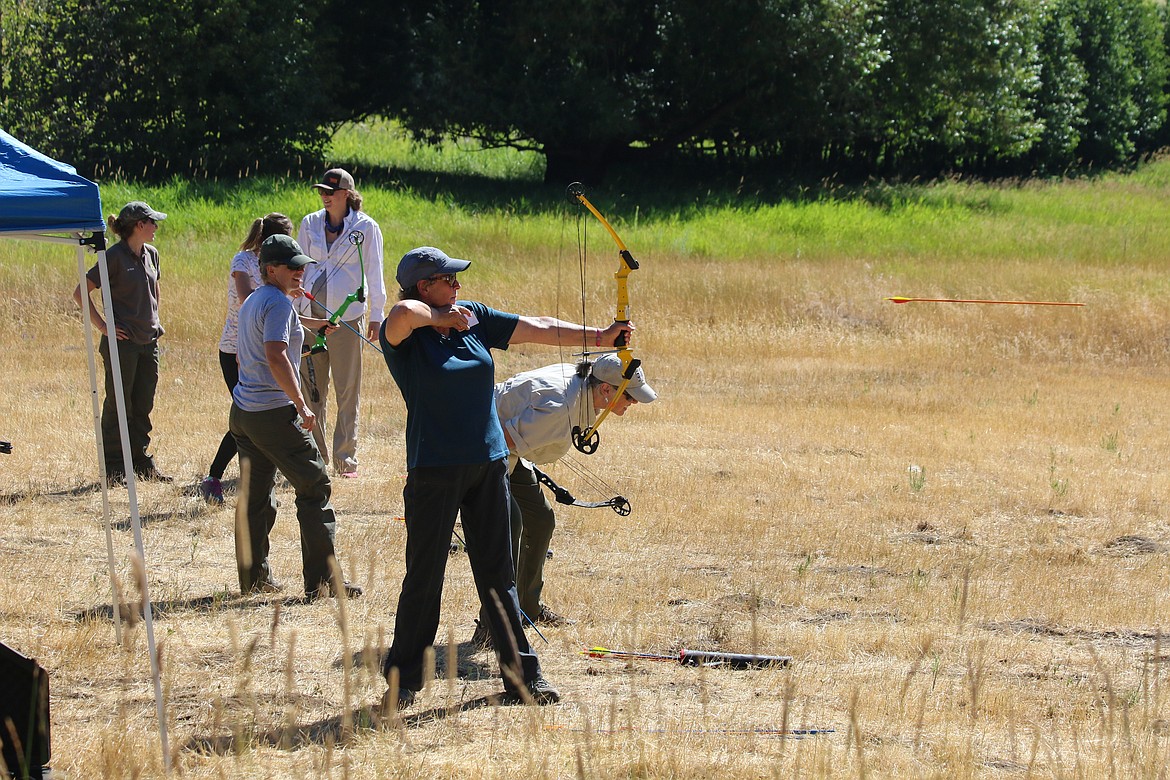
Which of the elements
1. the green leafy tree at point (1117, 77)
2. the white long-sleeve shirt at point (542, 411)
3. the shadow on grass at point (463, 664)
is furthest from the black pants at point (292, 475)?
the green leafy tree at point (1117, 77)

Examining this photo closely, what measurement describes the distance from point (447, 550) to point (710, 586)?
2.40 m

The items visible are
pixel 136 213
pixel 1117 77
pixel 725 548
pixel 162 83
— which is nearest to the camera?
pixel 725 548

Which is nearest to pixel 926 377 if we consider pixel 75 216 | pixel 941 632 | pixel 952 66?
pixel 941 632

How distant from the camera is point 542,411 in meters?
5.53

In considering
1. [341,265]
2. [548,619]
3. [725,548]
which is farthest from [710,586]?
[341,265]

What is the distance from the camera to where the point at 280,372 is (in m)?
5.87

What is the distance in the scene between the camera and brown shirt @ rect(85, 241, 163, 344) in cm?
823

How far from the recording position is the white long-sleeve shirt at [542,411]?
5.51 m

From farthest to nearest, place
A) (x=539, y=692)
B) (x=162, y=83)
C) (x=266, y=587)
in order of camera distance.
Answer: (x=162, y=83) < (x=266, y=587) < (x=539, y=692)

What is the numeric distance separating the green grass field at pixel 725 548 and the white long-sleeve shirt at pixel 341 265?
A: 1.29 m

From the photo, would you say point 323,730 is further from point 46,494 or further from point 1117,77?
point 1117,77

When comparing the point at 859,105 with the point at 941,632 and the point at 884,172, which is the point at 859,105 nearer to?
the point at 884,172

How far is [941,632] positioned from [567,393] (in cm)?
226

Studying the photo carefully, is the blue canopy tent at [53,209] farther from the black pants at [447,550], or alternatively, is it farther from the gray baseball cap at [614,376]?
the gray baseball cap at [614,376]
